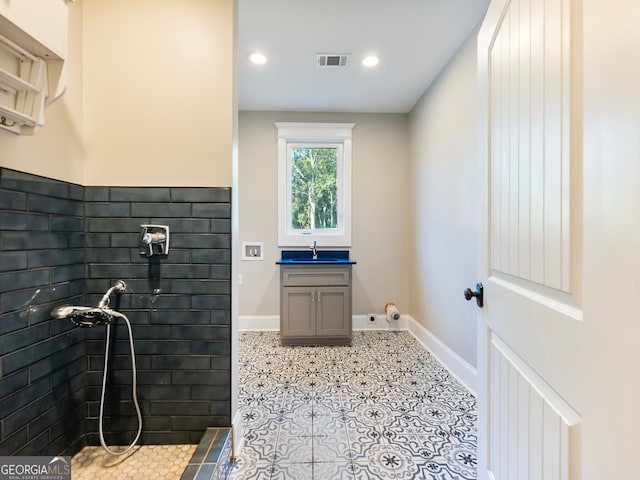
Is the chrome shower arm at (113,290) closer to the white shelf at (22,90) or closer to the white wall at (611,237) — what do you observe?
the white shelf at (22,90)

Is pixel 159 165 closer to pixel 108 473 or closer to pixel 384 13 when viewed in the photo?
pixel 108 473

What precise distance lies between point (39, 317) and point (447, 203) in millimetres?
2570

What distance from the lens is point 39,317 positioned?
112 centimetres

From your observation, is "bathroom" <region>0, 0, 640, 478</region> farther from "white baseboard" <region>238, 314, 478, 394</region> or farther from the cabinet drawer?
the cabinet drawer

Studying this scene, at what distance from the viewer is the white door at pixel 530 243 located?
0.63 metres

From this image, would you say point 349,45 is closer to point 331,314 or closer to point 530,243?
point 530,243

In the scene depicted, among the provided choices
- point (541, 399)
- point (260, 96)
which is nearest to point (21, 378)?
point (541, 399)

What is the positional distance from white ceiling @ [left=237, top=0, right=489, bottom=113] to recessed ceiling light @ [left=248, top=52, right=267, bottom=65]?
4 centimetres

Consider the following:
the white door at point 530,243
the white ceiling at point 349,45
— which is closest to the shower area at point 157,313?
the white door at point 530,243

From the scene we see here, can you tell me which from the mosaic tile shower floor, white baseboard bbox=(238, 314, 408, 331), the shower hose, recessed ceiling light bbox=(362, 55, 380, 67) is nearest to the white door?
the mosaic tile shower floor

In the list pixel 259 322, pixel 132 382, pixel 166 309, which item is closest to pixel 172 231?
pixel 166 309

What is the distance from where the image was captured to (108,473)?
1192mm

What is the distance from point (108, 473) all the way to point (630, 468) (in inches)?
65.2

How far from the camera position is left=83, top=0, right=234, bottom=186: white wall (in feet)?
4.44
